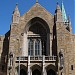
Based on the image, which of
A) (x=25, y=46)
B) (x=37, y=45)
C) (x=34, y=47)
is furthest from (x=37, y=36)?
(x=25, y=46)

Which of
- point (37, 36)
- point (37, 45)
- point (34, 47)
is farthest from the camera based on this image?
point (37, 36)

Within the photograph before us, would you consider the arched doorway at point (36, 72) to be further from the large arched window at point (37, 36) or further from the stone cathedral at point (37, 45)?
the large arched window at point (37, 36)

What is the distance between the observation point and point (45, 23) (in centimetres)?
3638

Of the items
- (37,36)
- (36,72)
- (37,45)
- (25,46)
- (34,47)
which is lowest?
(36,72)

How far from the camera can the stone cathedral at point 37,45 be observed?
108 ft

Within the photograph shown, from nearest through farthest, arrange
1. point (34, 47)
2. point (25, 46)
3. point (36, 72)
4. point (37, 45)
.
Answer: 1. point (36, 72)
2. point (25, 46)
3. point (34, 47)
4. point (37, 45)

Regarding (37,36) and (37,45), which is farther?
(37,36)

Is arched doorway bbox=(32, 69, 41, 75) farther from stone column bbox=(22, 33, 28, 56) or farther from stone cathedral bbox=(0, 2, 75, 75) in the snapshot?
stone column bbox=(22, 33, 28, 56)

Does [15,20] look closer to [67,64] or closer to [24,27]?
[24,27]

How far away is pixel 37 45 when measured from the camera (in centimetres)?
3612

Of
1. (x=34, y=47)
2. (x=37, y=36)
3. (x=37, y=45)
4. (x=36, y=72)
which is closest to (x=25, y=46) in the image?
(x=34, y=47)

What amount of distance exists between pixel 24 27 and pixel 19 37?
1.66 meters

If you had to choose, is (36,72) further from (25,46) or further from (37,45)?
(37,45)

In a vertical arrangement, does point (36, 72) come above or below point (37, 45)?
below
